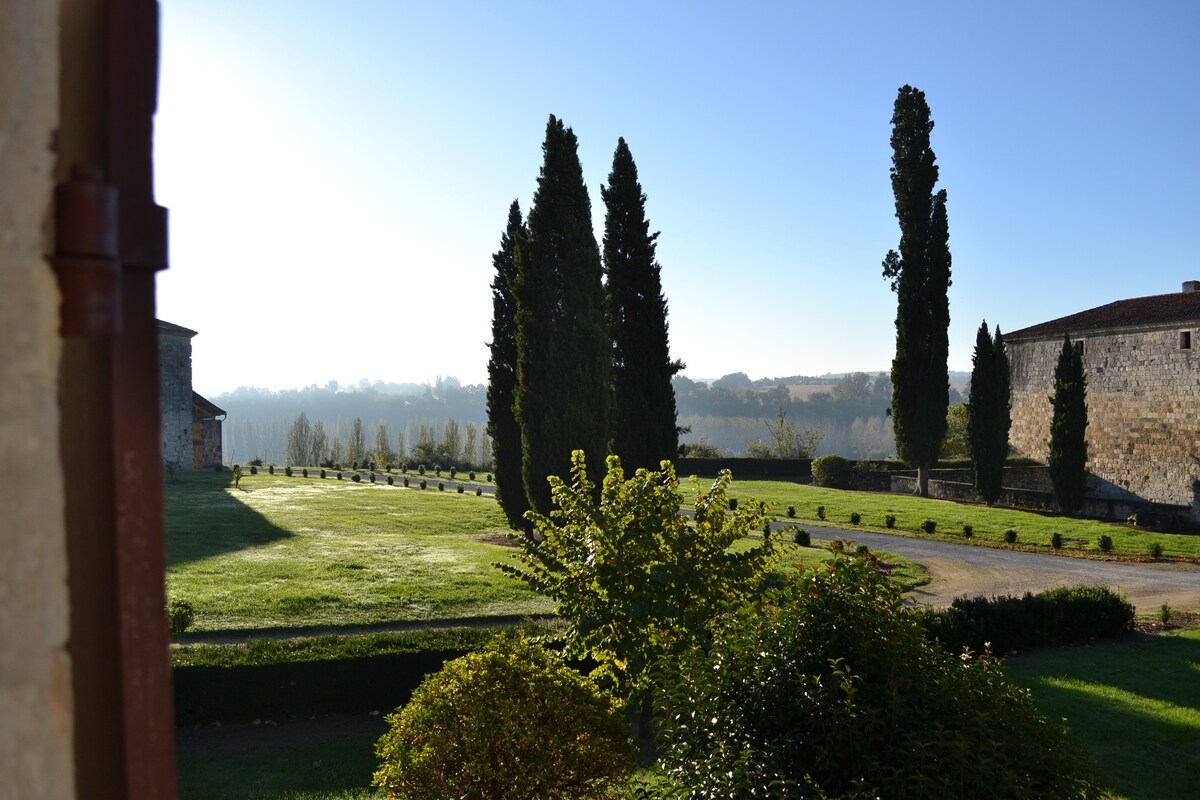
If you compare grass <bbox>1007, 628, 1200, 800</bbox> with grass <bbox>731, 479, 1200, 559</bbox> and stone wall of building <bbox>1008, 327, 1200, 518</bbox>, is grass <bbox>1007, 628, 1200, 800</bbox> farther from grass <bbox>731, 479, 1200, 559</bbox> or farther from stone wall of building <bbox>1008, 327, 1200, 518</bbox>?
stone wall of building <bbox>1008, 327, 1200, 518</bbox>

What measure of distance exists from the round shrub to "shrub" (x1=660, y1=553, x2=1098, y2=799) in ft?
2.50

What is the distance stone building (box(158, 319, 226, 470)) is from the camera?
41438mm

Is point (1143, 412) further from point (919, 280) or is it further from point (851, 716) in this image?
point (851, 716)

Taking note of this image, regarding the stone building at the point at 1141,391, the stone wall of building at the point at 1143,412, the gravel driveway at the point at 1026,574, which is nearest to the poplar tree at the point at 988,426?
the stone building at the point at 1141,391

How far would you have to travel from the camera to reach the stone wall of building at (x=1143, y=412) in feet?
102

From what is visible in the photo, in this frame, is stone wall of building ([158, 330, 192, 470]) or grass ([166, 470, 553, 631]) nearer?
grass ([166, 470, 553, 631])

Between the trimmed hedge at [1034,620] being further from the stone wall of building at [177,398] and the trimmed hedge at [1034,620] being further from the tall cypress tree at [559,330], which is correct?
the stone wall of building at [177,398]

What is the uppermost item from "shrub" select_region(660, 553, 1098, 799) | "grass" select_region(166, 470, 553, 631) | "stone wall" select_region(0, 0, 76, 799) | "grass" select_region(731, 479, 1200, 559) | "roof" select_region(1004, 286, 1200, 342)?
"roof" select_region(1004, 286, 1200, 342)

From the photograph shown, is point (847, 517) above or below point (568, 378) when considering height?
below

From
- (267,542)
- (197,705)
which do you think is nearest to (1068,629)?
(197,705)

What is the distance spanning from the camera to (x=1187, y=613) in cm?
1627

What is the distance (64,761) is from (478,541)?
23055 mm

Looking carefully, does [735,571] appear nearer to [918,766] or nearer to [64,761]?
[918,766]

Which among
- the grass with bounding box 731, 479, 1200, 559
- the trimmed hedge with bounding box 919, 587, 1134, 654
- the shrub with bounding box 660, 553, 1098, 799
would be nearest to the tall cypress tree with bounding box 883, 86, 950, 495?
the grass with bounding box 731, 479, 1200, 559
